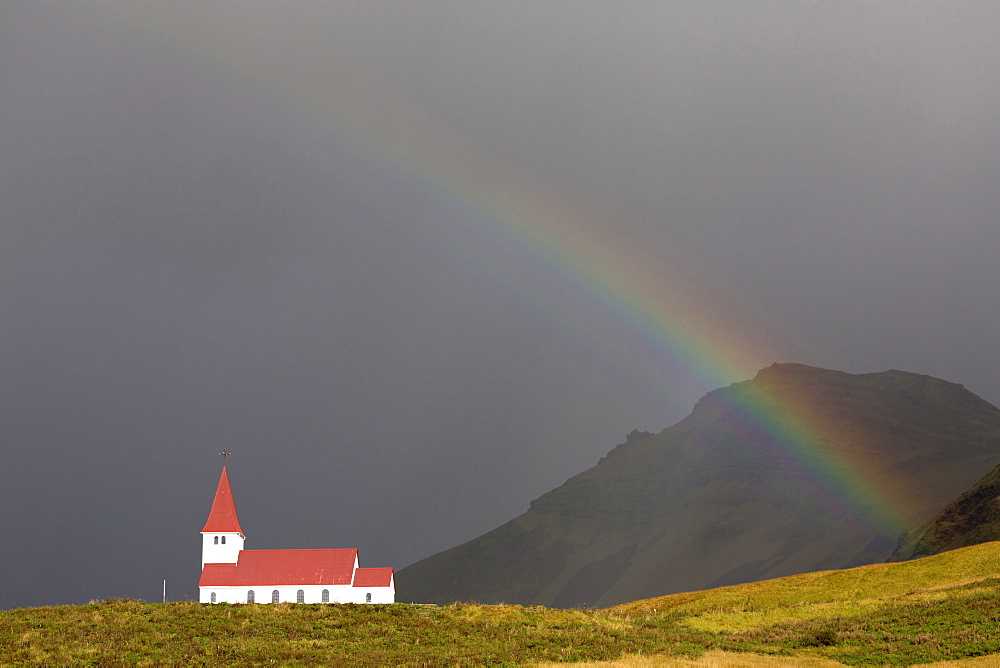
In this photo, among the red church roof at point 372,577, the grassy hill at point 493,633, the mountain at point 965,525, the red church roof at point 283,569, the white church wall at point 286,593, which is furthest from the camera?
the mountain at point 965,525

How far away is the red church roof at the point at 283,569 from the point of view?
99750 mm

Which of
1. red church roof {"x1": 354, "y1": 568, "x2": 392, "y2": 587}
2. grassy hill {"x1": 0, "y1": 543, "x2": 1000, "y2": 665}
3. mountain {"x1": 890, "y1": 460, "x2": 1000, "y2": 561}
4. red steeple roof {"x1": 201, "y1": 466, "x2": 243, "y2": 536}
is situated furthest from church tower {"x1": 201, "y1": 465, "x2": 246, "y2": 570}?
mountain {"x1": 890, "y1": 460, "x2": 1000, "y2": 561}

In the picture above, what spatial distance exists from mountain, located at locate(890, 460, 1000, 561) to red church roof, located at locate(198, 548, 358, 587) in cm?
13046

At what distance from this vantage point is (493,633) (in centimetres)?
4566

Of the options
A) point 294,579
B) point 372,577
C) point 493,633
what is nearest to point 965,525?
point 372,577

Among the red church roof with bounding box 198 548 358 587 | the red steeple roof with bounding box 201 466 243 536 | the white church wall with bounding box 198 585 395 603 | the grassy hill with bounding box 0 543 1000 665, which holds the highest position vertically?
the red steeple roof with bounding box 201 466 243 536

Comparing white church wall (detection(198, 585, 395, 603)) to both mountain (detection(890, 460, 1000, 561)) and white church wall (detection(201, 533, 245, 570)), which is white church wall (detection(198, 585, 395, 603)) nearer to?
white church wall (detection(201, 533, 245, 570))

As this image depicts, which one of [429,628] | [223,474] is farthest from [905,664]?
[223,474]

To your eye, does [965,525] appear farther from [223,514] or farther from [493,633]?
[493,633]

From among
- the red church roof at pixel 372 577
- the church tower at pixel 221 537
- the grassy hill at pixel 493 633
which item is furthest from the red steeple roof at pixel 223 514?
the grassy hill at pixel 493 633

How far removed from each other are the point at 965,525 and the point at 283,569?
147 metres

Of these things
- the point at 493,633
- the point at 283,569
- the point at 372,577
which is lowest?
the point at 493,633

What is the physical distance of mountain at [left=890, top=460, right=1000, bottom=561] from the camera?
180000 mm

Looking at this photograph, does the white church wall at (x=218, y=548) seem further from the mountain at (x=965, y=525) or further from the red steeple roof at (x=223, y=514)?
the mountain at (x=965, y=525)
